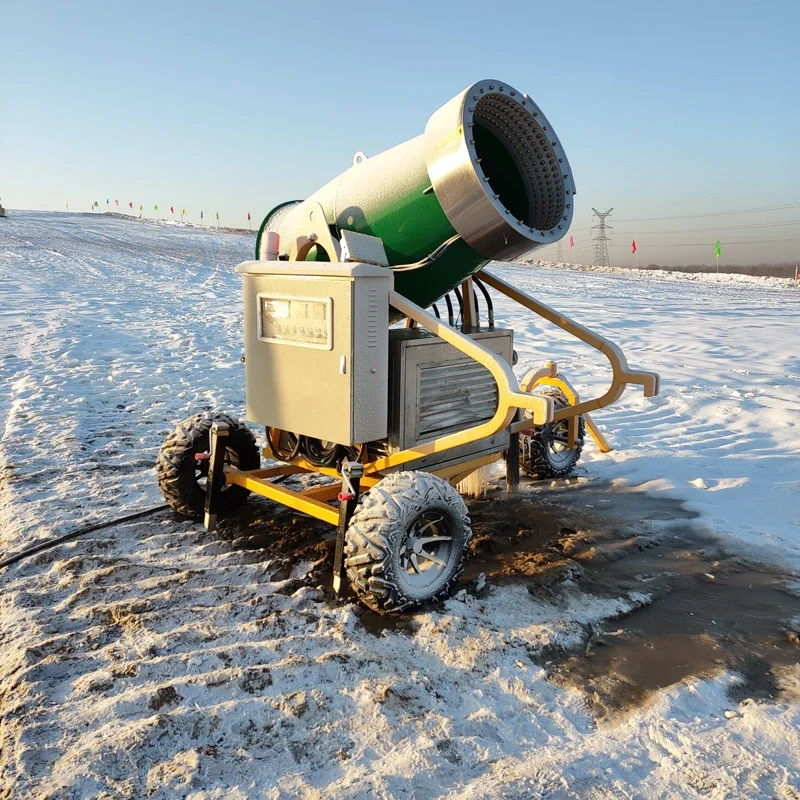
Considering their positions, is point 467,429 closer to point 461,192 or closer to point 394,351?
point 394,351

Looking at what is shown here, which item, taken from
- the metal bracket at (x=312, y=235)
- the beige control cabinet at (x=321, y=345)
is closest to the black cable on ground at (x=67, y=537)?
the beige control cabinet at (x=321, y=345)

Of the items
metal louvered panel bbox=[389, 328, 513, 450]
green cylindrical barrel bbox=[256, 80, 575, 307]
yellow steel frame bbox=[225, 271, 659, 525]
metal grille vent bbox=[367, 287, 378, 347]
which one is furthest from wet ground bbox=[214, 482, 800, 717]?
green cylindrical barrel bbox=[256, 80, 575, 307]

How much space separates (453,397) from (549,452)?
1746 millimetres

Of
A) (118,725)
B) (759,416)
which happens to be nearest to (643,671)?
(118,725)

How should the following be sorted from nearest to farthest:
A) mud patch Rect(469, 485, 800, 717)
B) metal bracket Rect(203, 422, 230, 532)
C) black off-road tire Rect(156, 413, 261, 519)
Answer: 1. mud patch Rect(469, 485, 800, 717)
2. metal bracket Rect(203, 422, 230, 532)
3. black off-road tire Rect(156, 413, 261, 519)

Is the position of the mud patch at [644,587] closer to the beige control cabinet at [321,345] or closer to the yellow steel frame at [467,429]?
the yellow steel frame at [467,429]

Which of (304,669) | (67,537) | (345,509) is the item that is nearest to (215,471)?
(67,537)

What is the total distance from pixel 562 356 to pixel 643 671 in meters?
7.67

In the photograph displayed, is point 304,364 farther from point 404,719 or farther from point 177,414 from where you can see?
point 177,414

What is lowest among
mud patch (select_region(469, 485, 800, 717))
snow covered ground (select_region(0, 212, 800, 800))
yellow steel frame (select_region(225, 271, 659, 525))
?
mud patch (select_region(469, 485, 800, 717))

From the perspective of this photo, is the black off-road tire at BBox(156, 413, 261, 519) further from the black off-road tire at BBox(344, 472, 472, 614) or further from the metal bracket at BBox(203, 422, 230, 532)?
the black off-road tire at BBox(344, 472, 472, 614)

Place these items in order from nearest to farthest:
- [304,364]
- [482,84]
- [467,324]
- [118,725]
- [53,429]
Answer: [118,725]
[482,84]
[304,364]
[467,324]
[53,429]

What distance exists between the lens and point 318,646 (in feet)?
9.96

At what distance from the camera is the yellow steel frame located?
3.40 meters
